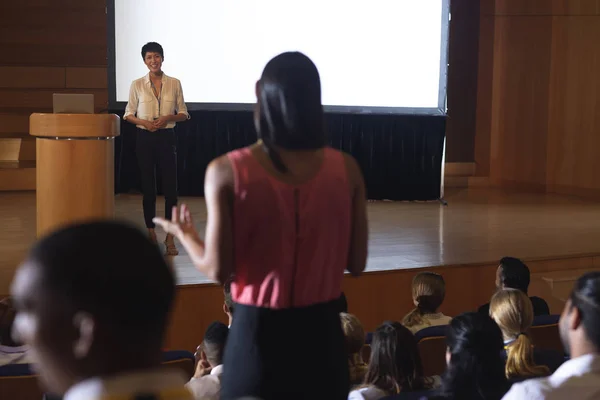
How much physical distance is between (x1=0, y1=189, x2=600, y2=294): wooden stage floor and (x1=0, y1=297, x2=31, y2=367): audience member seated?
3.86 feet

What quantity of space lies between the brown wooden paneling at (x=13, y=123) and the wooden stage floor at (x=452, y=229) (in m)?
0.68

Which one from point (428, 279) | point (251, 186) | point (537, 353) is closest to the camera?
point (251, 186)

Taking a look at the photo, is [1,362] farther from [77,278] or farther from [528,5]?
[528,5]

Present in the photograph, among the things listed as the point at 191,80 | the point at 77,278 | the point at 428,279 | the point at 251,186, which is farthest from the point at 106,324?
the point at 191,80

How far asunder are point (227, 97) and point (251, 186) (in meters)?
6.16

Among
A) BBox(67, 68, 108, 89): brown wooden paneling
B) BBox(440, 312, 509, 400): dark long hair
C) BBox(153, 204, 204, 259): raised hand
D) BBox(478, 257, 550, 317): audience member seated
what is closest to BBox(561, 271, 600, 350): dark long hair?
BBox(440, 312, 509, 400): dark long hair

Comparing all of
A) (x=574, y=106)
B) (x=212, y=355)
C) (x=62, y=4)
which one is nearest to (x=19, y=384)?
(x=212, y=355)

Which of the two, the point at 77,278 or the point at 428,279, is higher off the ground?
the point at 77,278

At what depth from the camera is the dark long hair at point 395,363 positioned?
2.34 m

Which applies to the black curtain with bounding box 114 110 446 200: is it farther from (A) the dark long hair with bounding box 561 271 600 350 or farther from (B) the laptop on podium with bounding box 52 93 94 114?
(A) the dark long hair with bounding box 561 271 600 350

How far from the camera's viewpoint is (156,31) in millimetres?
7312

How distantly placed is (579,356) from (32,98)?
7210 mm

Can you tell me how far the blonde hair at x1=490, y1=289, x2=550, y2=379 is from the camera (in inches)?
98.3

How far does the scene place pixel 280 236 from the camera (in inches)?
59.4
